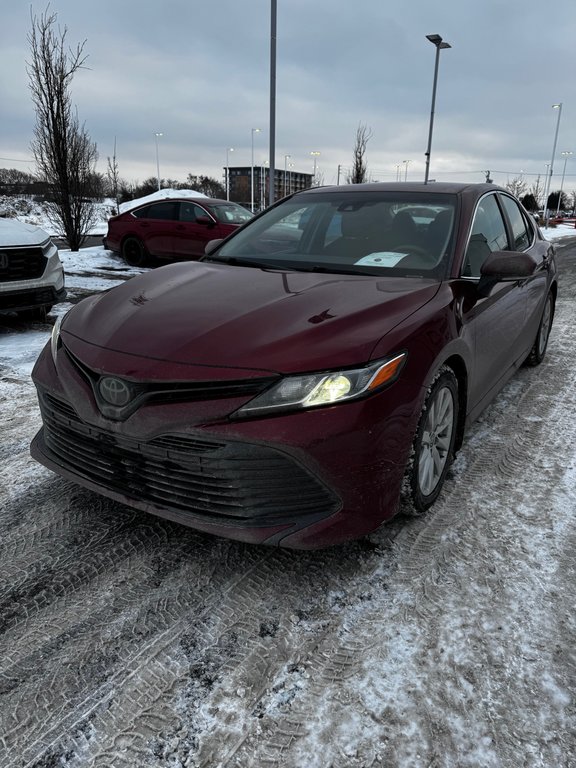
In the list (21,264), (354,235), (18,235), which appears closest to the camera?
(354,235)

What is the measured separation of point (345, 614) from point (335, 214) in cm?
234

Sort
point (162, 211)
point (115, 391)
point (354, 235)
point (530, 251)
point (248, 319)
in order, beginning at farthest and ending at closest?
point (162, 211) < point (530, 251) < point (354, 235) < point (248, 319) < point (115, 391)

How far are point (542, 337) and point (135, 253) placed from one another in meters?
9.26

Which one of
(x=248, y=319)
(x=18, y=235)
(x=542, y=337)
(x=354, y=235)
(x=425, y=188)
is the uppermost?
(x=425, y=188)

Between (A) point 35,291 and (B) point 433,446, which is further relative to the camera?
(A) point 35,291

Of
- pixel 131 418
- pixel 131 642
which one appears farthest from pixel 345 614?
pixel 131 418

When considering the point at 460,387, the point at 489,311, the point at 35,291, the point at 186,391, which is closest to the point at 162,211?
the point at 35,291

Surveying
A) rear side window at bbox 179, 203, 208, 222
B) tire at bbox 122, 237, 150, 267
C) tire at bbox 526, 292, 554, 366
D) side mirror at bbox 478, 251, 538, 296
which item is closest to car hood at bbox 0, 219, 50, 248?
side mirror at bbox 478, 251, 538, 296

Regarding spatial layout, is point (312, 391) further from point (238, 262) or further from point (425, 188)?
point (425, 188)

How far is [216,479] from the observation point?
200cm

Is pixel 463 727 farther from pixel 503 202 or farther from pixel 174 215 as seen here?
pixel 174 215

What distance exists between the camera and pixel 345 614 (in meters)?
2.05

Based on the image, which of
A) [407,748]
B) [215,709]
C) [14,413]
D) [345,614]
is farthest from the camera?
[14,413]

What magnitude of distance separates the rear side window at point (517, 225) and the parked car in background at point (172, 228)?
287 inches
